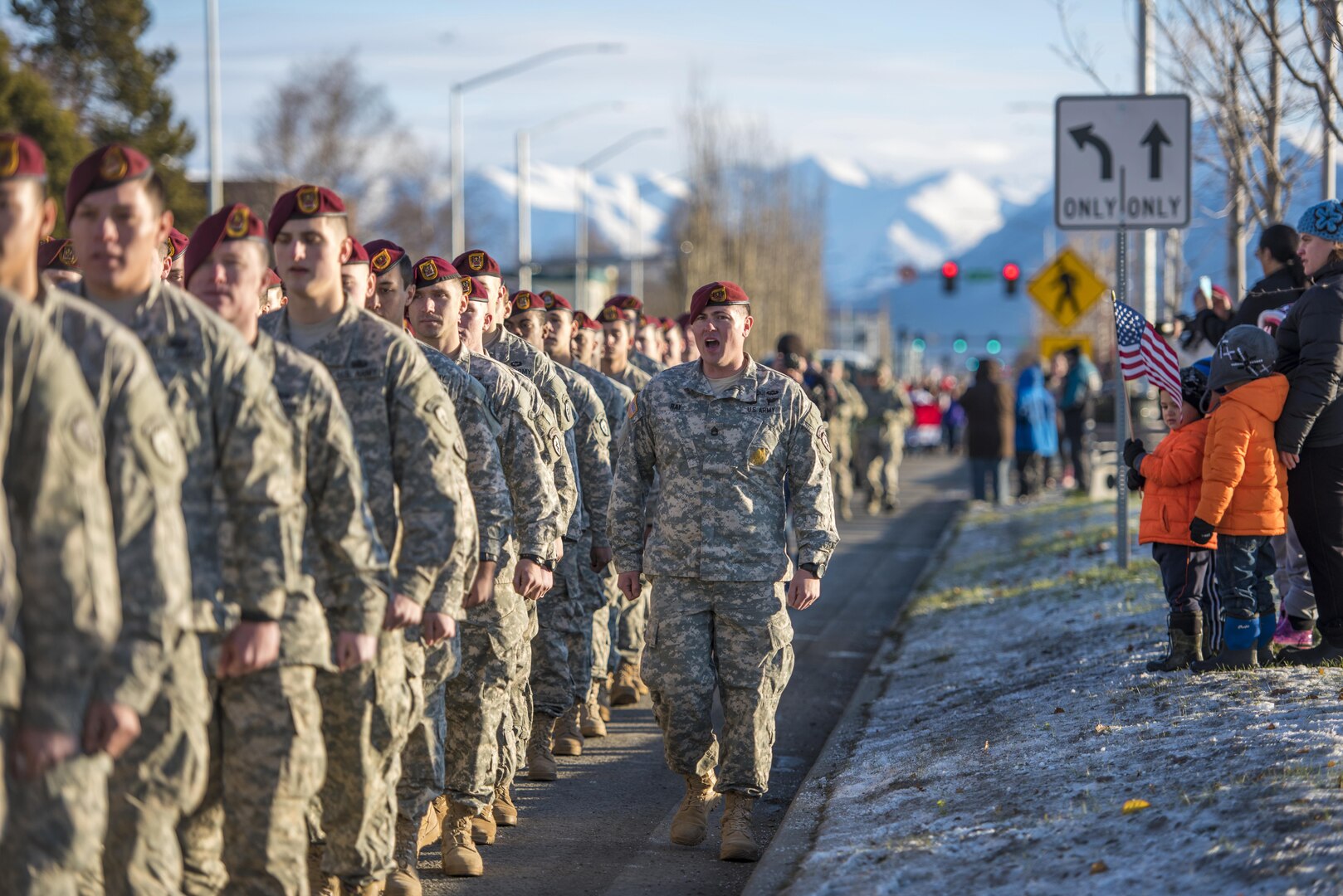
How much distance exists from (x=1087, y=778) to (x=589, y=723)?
3869 millimetres

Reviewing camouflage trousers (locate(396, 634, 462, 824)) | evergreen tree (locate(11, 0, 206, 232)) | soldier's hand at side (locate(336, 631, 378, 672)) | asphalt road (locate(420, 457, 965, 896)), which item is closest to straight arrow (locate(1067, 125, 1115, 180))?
asphalt road (locate(420, 457, 965, 896))

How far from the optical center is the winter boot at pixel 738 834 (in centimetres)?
743

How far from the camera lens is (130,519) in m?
4.47

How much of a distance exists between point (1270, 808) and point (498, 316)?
4.89m

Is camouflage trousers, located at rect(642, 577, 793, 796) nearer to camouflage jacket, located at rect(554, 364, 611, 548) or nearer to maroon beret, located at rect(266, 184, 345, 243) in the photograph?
camouflage jacket, located at rect(554, 364, 611, 548)

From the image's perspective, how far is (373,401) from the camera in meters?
6.16

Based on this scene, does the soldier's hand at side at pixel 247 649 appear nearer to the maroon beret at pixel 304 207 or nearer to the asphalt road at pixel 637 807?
the maroon beret at pixel 304 207

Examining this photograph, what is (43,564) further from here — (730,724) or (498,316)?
(498,316)

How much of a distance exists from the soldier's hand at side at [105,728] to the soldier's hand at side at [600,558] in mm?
5230

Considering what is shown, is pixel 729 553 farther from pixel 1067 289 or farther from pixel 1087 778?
pixel 1067 289

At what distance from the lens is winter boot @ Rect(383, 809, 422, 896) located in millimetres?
6609

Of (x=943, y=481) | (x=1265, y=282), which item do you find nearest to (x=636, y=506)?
(x=1265, y=282)

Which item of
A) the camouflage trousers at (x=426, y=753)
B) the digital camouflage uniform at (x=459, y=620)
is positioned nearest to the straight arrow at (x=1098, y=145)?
the digital camouflage uniform at (x=459, y=620)

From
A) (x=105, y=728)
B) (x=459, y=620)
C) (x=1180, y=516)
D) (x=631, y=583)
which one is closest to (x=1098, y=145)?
(x=1180, y=516)
